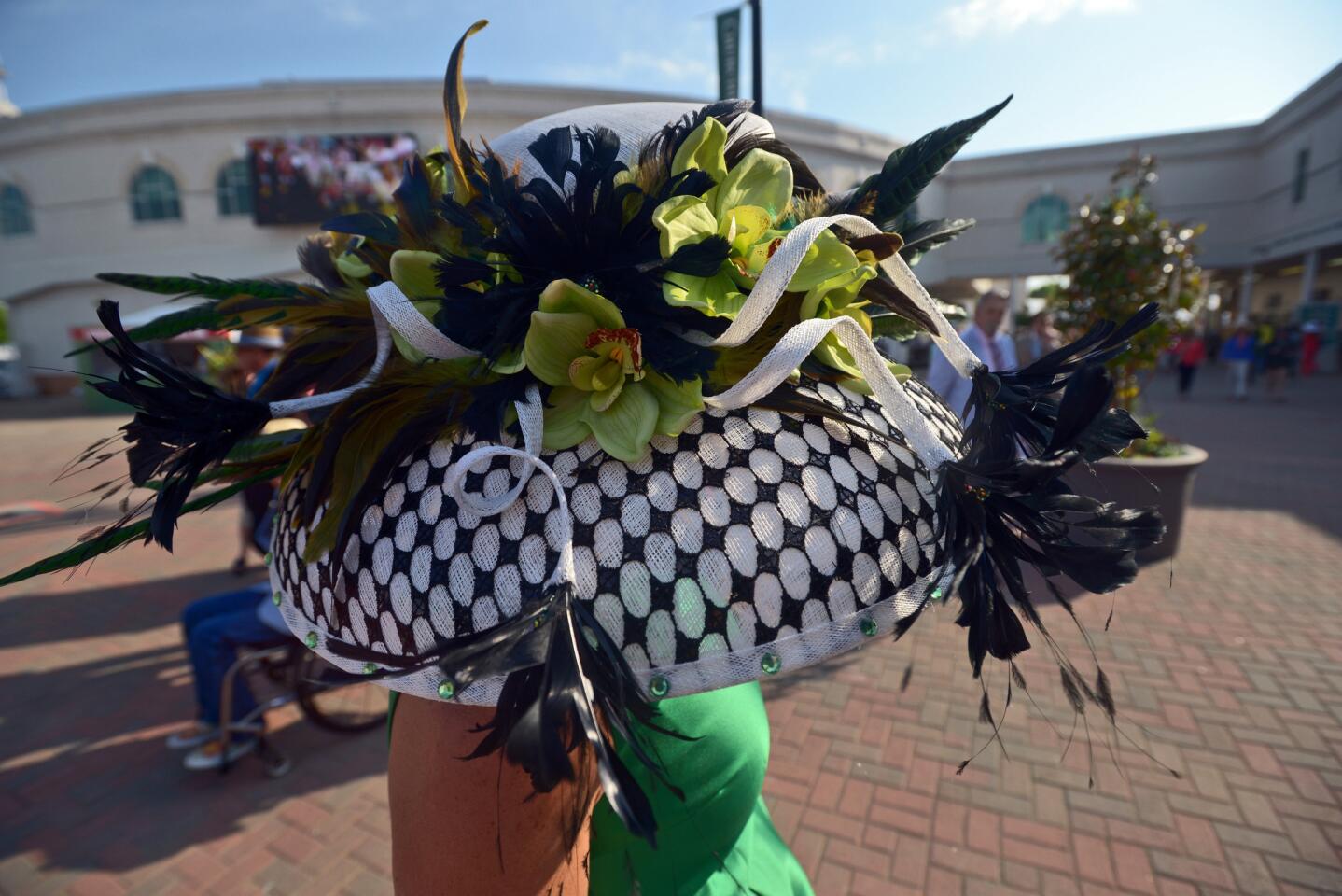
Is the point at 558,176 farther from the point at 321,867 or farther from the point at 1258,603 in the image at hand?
the point at 1258,603

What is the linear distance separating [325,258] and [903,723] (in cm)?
358

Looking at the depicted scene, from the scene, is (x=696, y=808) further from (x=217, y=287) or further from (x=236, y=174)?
(x=236, y=174)

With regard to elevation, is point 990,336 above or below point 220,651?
above

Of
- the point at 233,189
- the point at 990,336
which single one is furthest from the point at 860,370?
the point at 233,189

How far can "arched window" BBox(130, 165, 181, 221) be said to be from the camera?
2411 centimetres

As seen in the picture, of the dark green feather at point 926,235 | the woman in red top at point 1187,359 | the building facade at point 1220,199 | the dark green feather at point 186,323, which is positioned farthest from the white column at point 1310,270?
the dark green feather at point 186,323

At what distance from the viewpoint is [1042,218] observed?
29.5 metres

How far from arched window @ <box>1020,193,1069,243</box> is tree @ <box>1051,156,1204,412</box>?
2646 centimetres

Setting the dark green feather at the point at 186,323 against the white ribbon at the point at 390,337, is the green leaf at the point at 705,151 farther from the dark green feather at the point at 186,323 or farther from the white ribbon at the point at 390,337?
the dark green feather at the point at 186,323

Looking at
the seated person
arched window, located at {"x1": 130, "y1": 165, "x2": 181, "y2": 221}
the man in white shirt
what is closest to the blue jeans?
the seated person

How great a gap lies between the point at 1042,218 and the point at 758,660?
114 feet

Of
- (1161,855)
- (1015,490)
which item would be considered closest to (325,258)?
(1015,490)

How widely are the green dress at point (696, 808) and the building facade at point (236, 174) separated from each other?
23.2m

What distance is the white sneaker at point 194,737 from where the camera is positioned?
3.42 meters
